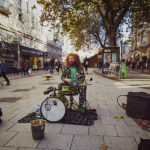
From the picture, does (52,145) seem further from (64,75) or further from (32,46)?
→ (32,46)

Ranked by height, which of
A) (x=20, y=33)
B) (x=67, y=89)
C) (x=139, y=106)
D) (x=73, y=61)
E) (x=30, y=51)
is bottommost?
(x=139, y=106)

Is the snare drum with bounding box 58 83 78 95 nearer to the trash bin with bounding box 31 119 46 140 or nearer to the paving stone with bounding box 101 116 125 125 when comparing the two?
the paving stone with bounding box 101 116 125 125

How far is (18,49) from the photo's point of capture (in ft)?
69.8

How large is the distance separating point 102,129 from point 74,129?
25.7 inches

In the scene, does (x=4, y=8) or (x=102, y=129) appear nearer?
(x=102, y=129)

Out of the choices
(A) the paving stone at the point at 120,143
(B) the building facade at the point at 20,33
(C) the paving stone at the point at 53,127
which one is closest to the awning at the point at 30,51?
(B) the building facade at the point at 20,33

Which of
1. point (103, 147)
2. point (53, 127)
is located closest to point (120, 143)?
point (103, 147)

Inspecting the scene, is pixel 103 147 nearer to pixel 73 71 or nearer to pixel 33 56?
pixel 73 71

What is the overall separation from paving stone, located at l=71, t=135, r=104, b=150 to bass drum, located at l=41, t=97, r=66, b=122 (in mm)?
735

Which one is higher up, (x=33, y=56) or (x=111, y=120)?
(x=33, y=56)

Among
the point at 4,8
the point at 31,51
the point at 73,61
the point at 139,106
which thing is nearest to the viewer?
the point at 139,106

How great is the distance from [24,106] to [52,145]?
9.82ft

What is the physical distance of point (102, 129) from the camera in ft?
12.3

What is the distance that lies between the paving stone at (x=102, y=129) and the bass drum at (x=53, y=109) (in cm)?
79
